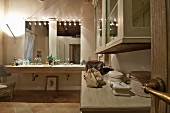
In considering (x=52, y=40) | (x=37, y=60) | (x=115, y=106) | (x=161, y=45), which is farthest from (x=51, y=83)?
(x=161, y=45)

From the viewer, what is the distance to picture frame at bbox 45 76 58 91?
14.1ft

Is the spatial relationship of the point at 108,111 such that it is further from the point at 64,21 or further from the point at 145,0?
the point at 64,21

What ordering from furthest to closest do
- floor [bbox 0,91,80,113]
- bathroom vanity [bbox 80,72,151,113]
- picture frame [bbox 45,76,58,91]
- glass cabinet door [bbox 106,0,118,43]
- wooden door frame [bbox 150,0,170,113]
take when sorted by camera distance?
1. picture frame [bbox 45,76,58,91]
2. floor [bbox 0,91,80,113]
3. glass cabinet door [bbox 106,0,118,43]
4. bathroom vanity [bbox 80,72,151,113]
5. wooden door frame [bbox 150,0,170,113]

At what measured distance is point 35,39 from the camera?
14.5ft

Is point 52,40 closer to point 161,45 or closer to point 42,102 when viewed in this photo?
point 42,102

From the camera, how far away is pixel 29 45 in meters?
4.41

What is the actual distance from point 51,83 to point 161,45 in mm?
4102

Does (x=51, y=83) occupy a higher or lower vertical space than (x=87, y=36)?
lower

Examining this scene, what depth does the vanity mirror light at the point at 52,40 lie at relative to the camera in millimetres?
4344

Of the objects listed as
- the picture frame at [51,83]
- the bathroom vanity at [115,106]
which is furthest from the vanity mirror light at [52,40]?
the bathroom vanity at [115,106]

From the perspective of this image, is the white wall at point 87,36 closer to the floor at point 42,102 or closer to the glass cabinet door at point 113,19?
the floor at point 42,102

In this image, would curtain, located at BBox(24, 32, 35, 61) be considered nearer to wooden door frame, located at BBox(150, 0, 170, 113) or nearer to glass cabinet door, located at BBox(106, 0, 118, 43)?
glass cabinet door, located at BBox(106, 0, 118, 43)

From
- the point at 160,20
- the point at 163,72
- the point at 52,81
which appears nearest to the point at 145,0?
the point at 160,20

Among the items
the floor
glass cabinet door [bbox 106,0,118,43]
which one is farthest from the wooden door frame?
the floor
